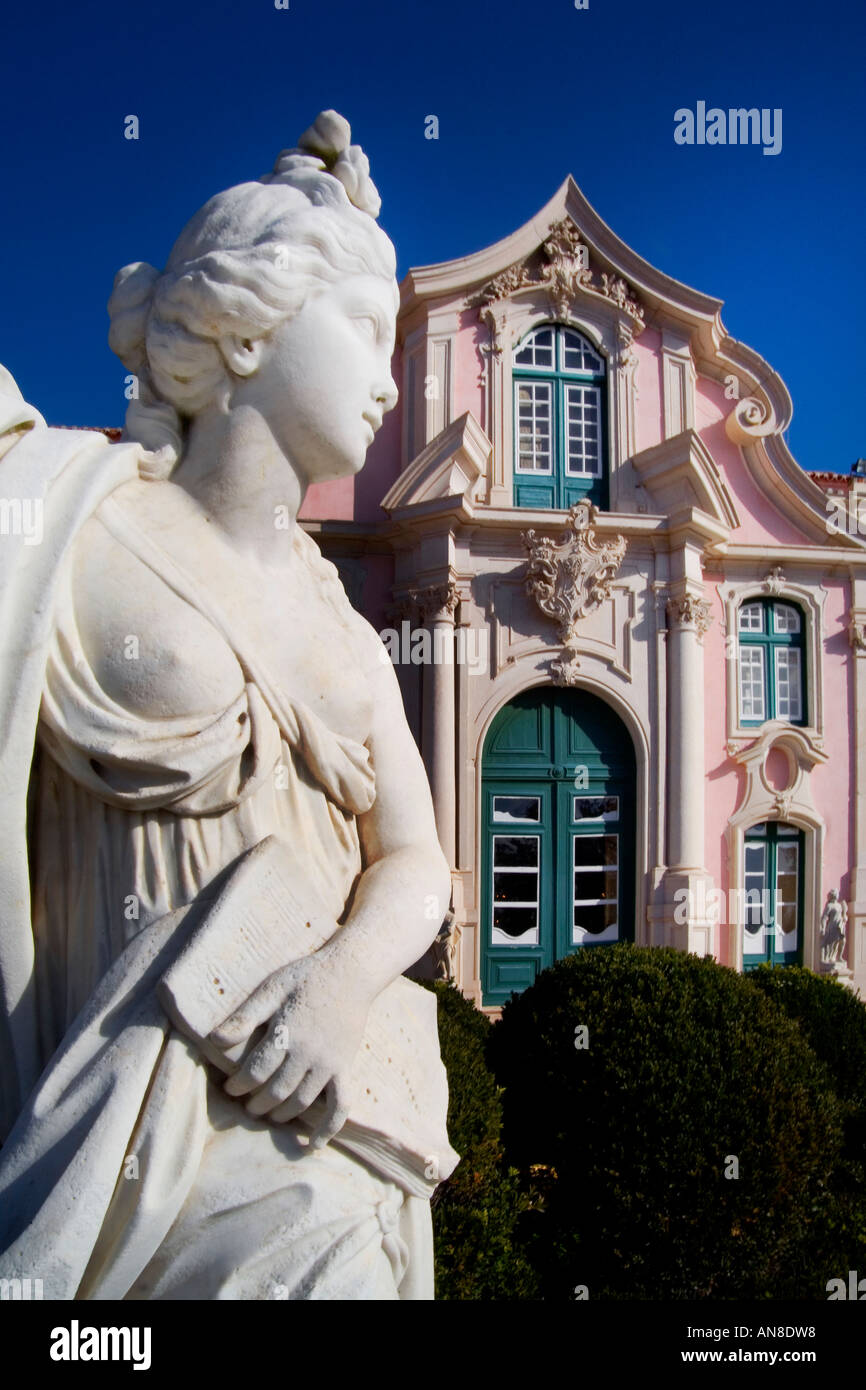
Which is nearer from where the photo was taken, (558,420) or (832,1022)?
(832,1022)

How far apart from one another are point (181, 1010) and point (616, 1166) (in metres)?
3.46

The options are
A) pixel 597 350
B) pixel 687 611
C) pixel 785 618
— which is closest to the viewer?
pixel 687 611

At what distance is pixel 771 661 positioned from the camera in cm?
1134

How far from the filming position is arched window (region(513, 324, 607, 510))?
10.8 metres

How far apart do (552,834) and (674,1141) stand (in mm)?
6083

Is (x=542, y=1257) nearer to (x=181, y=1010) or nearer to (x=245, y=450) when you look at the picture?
(x=181, y=1010)

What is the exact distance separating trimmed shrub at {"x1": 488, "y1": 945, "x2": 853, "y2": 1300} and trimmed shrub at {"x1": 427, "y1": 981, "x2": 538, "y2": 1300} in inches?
13.5

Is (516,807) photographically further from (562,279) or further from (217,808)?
(217,808)

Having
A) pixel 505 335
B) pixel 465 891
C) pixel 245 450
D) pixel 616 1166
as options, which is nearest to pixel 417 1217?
pixel 245 450

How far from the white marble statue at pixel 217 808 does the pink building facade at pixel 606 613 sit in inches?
307

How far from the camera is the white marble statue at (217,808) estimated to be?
4.52 ft

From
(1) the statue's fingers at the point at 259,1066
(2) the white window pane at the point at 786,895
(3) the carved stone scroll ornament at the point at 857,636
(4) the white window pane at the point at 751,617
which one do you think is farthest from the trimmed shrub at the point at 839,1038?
(3) the carved stone scroll ornament at the point at 857,636

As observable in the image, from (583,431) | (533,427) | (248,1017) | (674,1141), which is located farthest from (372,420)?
(583,431)

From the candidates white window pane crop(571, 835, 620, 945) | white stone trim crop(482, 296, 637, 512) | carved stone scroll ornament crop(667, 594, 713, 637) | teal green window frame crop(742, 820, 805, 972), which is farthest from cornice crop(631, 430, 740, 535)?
white window pane crop(571, 835, 620, 945)
